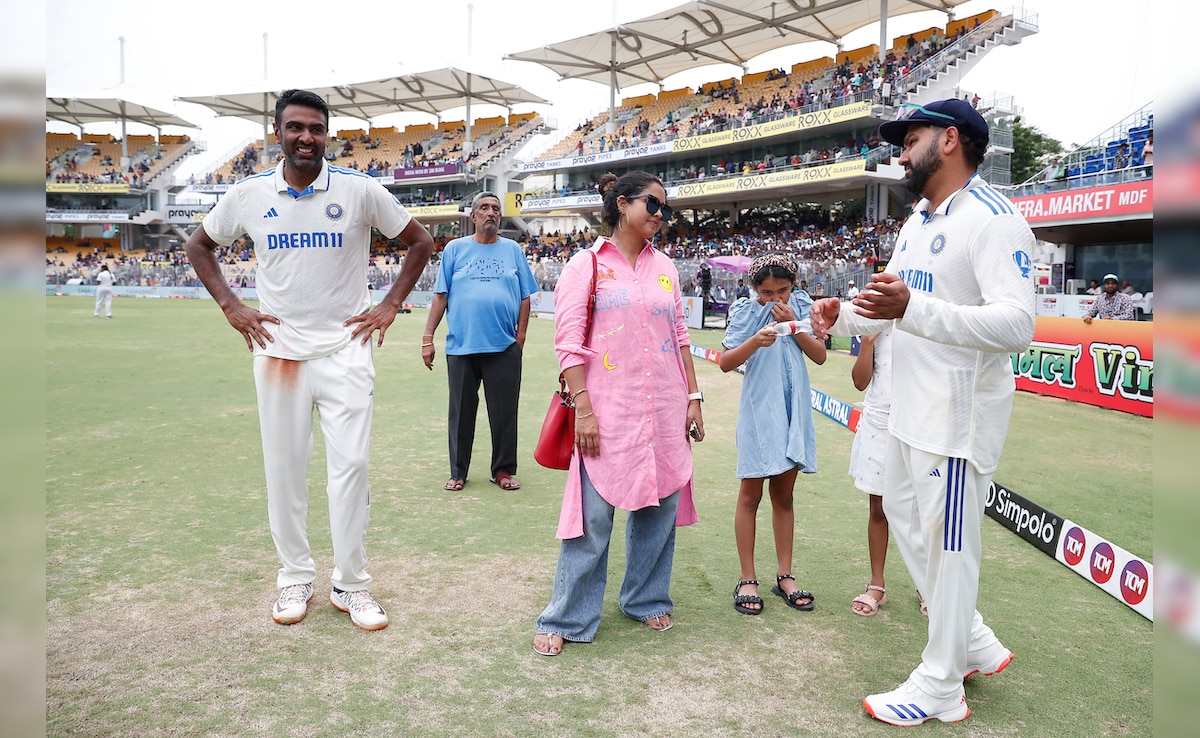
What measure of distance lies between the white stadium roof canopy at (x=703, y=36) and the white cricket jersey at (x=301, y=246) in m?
35.2

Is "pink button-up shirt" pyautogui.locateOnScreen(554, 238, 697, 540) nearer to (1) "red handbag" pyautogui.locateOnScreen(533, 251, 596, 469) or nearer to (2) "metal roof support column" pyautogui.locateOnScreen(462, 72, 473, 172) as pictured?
(1) "red handbag" pyautogui.locateOnScreen(533, 251, 596, 469)

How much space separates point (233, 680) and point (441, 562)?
1.45 m

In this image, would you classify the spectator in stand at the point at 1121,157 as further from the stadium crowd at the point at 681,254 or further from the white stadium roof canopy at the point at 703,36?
the white stadium roof canopy at the point at 703,36

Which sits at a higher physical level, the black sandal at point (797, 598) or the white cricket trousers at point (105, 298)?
the white cricket trousers at point (105, 298)

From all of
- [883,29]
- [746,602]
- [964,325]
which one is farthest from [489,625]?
[883,29]

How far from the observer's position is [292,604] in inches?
138

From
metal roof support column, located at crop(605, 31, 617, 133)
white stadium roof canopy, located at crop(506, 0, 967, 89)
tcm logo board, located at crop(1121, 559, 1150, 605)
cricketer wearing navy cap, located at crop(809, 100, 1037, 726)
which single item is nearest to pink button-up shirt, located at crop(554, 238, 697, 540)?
cricketer wearing navy cap, located at crop(809, 100, 1037, 726)

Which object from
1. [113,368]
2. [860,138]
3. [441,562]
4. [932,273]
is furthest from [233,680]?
[860,138]

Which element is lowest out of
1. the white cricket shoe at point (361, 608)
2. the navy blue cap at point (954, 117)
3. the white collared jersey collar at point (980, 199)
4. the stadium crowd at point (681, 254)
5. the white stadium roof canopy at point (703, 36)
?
the white cricket shoe at point (361, 608)

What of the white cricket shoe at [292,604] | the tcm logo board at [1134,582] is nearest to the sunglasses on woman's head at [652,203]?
the white cricket shoe at [292,604]

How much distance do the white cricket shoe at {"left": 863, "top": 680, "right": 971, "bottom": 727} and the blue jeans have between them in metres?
1.05

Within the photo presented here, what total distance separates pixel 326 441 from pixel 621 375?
1.38 metres

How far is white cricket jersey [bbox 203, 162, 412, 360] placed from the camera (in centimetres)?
349

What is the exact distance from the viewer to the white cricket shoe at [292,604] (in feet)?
11.4
